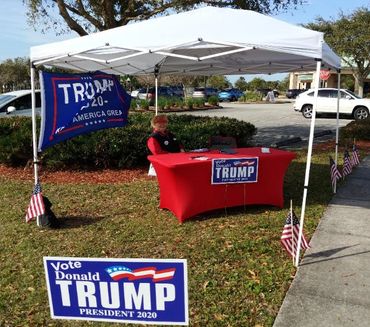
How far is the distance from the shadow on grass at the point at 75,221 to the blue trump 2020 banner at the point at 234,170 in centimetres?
178

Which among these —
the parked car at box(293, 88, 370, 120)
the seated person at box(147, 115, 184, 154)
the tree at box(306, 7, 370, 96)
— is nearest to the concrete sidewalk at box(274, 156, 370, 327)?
the seated person at box(147, 115, 184, 154)

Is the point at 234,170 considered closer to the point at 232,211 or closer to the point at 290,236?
the point at 232,211

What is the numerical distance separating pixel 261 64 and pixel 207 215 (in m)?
3.96

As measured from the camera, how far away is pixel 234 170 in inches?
237

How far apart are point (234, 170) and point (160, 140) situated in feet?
4.33

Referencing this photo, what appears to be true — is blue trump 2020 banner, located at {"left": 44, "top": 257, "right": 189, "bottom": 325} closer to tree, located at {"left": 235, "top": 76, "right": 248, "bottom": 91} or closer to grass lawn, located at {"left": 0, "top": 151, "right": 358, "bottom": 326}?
grass lawn, located at {"left": 0, "top": 151, "right": 358, "bottom": 326}

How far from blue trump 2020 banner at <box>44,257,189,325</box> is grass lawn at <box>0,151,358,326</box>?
1611 millimetres

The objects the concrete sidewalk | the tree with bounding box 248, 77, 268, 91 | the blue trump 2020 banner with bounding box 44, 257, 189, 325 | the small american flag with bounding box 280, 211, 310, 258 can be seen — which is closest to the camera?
the blue trump 2020 banner with bounding box 44, 257, 189, 325

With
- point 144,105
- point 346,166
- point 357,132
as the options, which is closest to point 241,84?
point 144,105

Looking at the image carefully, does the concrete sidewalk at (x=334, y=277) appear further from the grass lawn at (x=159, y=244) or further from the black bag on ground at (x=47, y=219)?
the black bag on ground at (x=47, y=219)

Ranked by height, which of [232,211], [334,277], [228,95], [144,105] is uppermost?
[228,95]

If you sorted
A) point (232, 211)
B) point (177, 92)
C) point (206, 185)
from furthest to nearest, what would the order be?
point (177, 92), point (232, 211), point (206, 185)

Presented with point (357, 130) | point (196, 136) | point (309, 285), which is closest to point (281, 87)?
point (357, 130)

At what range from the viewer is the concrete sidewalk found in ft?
11.8
